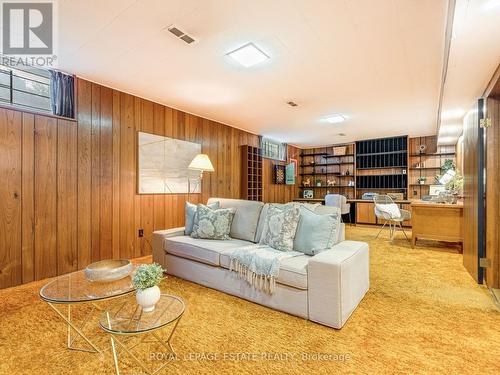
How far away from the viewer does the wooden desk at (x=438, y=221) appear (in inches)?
151

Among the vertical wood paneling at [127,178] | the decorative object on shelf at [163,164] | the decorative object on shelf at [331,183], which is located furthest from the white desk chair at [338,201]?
the vertical wood paneling at [127,178]

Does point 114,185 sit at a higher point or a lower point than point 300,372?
higher

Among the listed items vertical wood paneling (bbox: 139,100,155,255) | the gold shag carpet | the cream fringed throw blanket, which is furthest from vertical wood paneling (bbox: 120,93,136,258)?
the cream fringed throw blanket

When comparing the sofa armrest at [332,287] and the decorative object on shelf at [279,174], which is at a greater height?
the decorative object on shelf at [279,174]

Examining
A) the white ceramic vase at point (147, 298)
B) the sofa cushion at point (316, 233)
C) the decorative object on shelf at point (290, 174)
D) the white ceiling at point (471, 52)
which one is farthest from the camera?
the decorative object on shelf at point (290, 174)

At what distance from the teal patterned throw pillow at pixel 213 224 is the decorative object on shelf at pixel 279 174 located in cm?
416

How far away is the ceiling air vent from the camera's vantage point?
7.14ft

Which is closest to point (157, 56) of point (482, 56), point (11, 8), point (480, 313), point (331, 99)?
point (11, 8)

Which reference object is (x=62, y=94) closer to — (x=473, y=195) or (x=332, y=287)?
(x=332, y=287)

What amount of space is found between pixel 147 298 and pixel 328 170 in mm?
7285

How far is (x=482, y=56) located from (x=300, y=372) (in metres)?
2.80

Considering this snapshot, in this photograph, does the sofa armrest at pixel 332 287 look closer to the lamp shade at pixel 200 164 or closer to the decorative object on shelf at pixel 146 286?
the decorative object on shelf at pixel 146 286

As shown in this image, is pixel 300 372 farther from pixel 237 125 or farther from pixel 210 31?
pixel 237 125

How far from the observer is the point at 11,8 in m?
1.98
